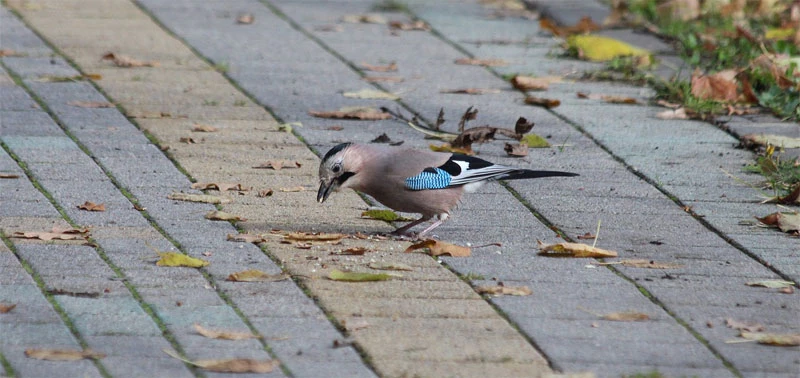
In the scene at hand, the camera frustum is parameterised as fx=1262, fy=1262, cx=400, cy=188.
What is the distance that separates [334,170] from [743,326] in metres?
1.75

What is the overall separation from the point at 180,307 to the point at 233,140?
8.20ft

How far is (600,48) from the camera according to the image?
8.73 metres

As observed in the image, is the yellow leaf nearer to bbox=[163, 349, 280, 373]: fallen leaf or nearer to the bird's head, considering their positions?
the bird's head

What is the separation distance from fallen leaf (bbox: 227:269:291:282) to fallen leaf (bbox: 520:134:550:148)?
2473 mm

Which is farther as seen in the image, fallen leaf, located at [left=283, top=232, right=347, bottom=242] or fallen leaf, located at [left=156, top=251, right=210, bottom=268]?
fallen leaf, located at [left=283, top=232, right=347, bottom=242]

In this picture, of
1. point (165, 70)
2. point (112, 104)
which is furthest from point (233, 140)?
point (165, 70)

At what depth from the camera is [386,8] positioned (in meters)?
10.5

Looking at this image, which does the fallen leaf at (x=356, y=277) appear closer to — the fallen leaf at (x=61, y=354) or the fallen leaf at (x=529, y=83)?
the fallen leaf at (x=61, y=354)

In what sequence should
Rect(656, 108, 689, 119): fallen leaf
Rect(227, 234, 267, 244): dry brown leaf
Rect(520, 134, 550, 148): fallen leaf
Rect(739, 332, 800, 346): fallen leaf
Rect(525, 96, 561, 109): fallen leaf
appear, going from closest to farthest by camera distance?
Rect(739, 332, 800, 346): fallen leaf → Rect(227, 234, 267, 244): dry brown leaf → Rect(520, 134, 550, 148): fallen leaf → Rect(656, 108, 689, 119): fallen leaf → Rect(525, 96, 561, 109): fallen leaf

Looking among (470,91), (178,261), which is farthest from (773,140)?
(178,261)

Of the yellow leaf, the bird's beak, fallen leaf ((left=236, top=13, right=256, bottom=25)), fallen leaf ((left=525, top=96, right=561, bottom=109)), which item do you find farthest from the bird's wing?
fallen leaf ((left=236, top=13, right=256, bottom=25))

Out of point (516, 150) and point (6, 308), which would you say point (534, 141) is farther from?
point (6, 308)

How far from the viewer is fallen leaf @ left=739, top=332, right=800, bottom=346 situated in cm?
395

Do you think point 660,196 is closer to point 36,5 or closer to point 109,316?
point 109,316
